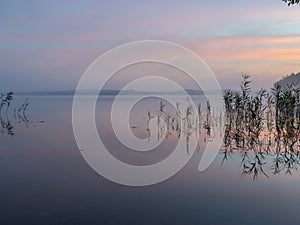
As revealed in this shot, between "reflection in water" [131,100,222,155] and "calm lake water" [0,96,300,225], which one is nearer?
"calm lake water" [0,96,300,225]

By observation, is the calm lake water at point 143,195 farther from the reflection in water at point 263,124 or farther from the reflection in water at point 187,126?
the reflection in water at point 187,126

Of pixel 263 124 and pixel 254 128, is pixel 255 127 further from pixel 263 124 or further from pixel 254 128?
pixel 263 124

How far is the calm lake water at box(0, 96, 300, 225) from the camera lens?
555cm

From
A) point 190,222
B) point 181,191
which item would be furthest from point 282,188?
point 190,222

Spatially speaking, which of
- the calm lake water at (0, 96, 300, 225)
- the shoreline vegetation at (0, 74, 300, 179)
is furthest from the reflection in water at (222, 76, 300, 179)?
the calm lake water at (0, 96, 300, 225)

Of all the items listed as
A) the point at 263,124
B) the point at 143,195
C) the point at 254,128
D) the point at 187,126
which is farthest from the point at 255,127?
the point at 143,195

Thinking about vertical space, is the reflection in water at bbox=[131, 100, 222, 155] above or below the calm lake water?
above

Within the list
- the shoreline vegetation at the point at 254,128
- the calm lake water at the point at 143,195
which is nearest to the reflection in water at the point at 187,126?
the shoreline vegetation at the point at 254,128

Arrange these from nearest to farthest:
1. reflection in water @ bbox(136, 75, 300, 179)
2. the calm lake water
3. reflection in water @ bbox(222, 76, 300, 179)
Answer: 1. the calm lake water
2. reflection in water @ bbox(136, 75, 300, 179)
3. reflection in water @ bbox(222, 76, 300, 179)

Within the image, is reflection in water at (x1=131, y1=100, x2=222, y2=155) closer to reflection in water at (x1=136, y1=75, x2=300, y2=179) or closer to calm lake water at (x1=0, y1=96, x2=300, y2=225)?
reflection in water at (x1=136, y1=75, x2=300, y2=179)

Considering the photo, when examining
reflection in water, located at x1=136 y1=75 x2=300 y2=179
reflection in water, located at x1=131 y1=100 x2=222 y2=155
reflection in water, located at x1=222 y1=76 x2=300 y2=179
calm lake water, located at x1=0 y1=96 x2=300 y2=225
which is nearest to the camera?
calm lake water, located at x1=0 y1=96 x2=300 y2=225

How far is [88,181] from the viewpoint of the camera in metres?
7.47

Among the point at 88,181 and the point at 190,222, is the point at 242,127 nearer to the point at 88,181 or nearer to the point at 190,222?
the point at 88,181

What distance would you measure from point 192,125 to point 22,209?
10.5 m
